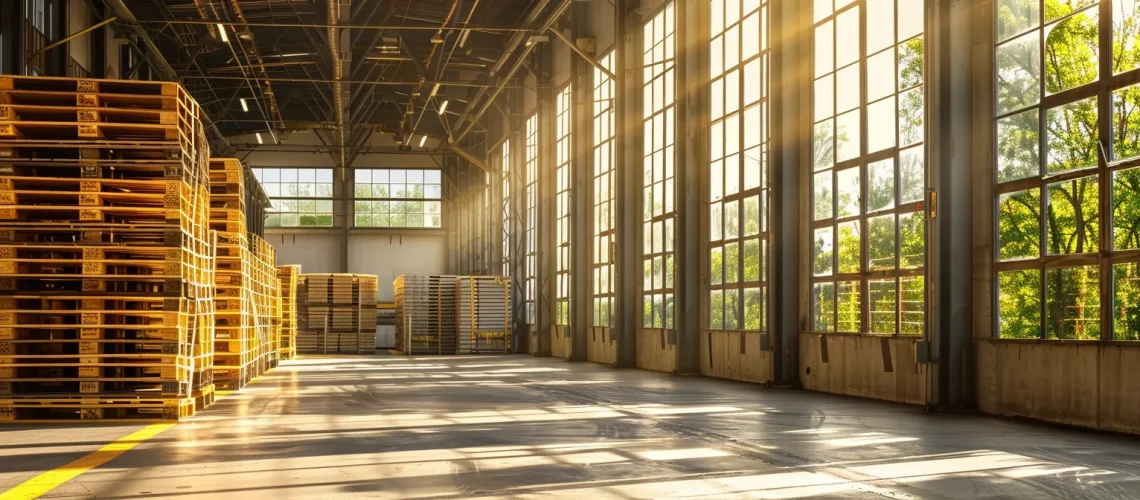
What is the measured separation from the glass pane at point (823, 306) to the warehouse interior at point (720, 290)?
2.2 inches

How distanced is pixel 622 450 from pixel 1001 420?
15.7ft

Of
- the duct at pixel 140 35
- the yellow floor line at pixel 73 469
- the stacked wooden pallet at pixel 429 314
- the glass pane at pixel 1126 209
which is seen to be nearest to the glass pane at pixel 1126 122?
the glass pane at pixel 1126 209

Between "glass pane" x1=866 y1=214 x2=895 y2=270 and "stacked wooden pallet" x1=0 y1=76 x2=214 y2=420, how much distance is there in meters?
8.50

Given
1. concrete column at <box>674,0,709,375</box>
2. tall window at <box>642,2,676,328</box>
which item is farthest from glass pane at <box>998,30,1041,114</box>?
tall window at <box>642,2,676,328</box>

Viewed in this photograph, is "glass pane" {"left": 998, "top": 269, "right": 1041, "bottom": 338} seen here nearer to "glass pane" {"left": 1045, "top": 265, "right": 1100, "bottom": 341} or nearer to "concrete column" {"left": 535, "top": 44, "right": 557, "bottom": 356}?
"glass pane" {"left": 1045, "top": 265, "right": 1100, "bottom": 341}

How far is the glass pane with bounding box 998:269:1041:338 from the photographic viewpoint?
37.2 feet

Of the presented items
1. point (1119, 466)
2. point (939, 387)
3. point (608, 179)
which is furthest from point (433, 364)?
point (1119, 466)

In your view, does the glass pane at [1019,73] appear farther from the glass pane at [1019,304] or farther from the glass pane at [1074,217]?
the glass pane at [1019,304]

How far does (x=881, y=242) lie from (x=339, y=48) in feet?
54.7

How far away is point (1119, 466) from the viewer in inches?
309

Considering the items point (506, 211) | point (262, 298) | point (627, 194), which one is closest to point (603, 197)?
point (627, 194)

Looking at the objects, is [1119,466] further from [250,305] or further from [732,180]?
[250,305]

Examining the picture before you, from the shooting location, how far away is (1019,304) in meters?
11.6

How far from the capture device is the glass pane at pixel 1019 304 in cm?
1134
